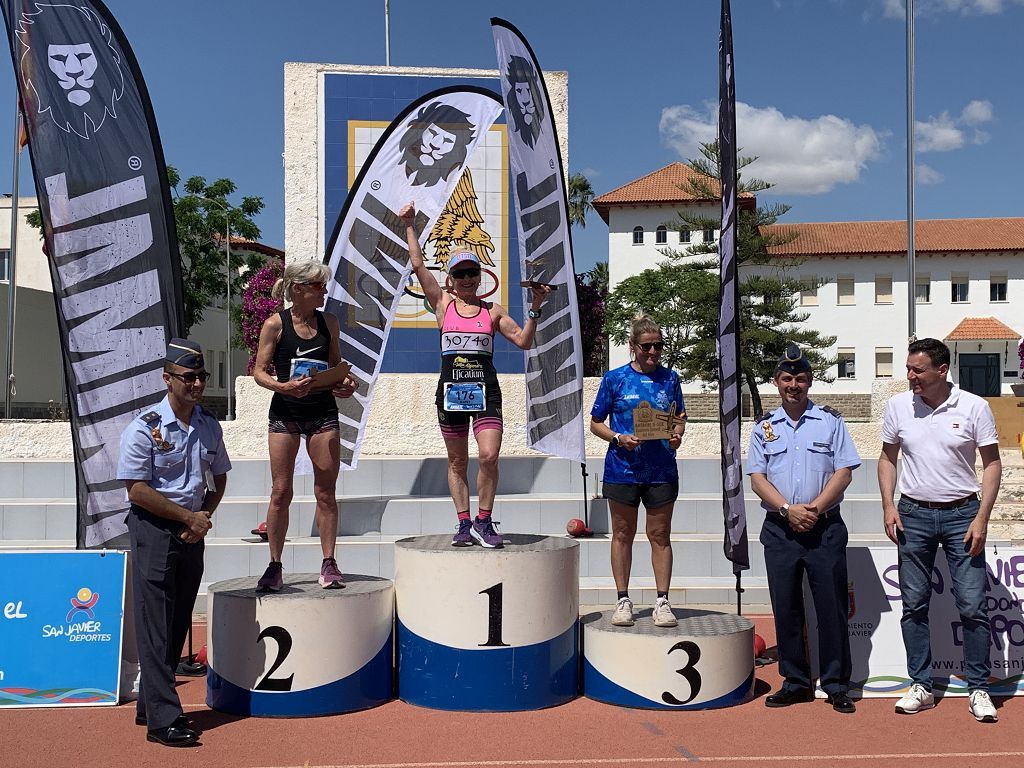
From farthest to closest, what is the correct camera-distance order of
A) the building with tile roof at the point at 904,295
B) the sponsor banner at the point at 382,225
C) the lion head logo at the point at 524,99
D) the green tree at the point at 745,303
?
the building with tile roof at the point at 904,295 → the green tree at the point at 745,303 → the sponsor banner at the point at 382,225 → the lion head logo at the point at 524,99

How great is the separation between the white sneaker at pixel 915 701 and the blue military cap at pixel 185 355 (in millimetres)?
3838

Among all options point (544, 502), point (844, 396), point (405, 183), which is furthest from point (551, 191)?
point (844, 396)

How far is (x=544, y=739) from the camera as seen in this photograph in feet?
14.4

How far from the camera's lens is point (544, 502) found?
8.82 m

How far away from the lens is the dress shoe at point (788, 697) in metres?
5.02

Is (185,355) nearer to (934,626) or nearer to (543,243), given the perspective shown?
(543,243)

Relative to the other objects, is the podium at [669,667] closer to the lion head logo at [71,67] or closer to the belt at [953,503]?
the belt at [953,503]

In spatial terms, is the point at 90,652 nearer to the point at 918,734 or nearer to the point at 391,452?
the point at 918,734

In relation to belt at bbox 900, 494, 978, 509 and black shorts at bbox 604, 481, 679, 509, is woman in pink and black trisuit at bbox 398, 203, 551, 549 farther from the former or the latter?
belt at bbox 900, 494, 978, 509

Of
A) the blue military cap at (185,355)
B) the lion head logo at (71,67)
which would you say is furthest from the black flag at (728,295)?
the lion head logo at (71,67)

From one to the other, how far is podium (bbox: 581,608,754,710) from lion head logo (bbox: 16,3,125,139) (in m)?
3.97

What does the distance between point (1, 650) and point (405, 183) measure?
498 cm

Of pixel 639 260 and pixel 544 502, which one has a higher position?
pixel 639 260

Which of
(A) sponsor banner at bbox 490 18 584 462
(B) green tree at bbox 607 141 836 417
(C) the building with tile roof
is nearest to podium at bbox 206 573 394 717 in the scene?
(A) sponsor banner at bbox 490 18 584 462
